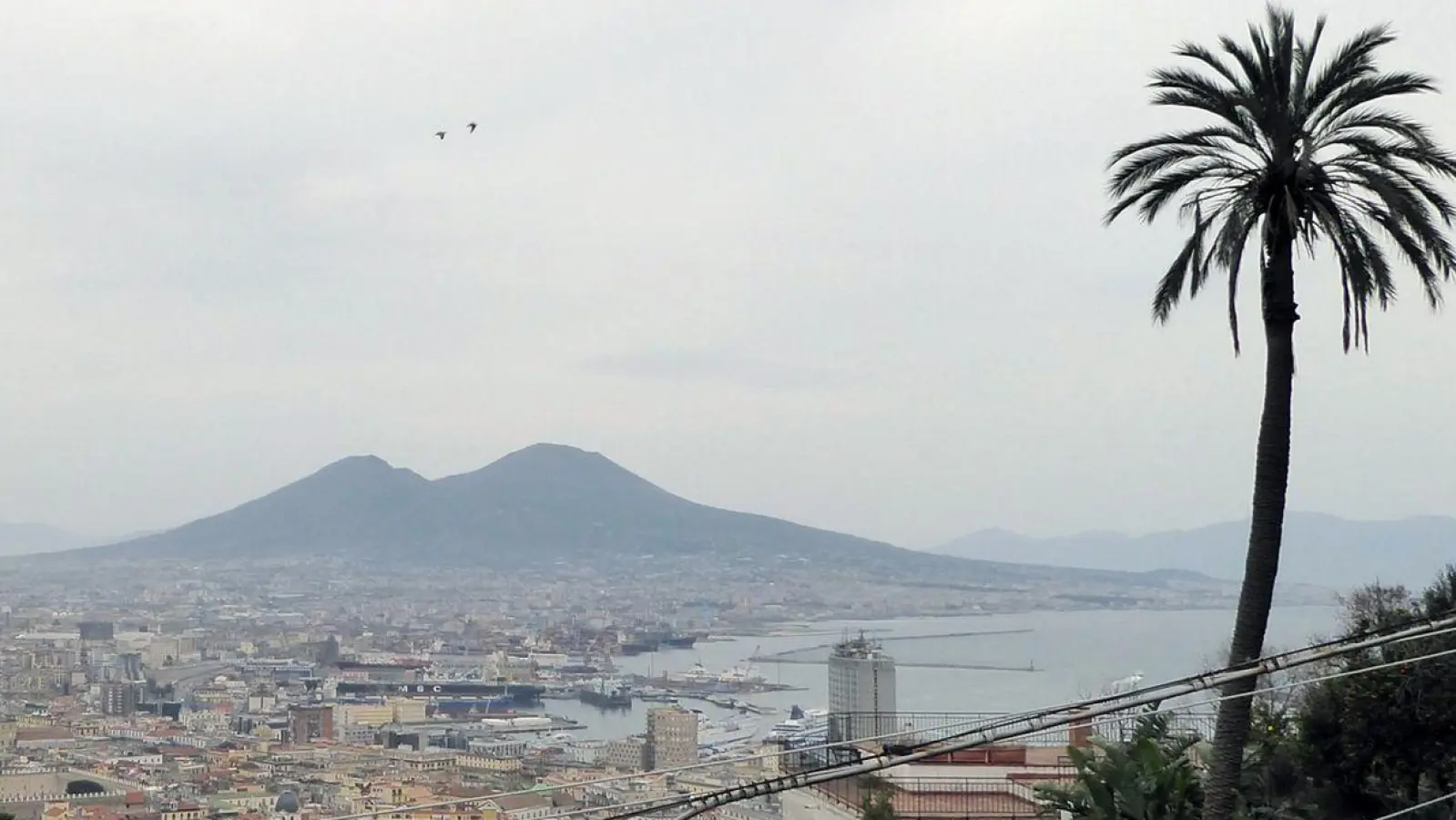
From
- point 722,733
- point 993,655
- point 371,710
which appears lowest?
point 371,710

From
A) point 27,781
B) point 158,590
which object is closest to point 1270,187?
point 27,781

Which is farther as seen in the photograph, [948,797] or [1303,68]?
[948,797]

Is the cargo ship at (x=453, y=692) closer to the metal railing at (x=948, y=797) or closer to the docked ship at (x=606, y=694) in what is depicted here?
the docked ship at (x=606, y=694)

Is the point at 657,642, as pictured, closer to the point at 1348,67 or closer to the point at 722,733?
the point at 722,733

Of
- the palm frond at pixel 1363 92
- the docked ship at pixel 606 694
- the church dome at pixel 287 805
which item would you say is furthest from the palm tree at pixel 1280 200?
the docked ship at pixel 606 694

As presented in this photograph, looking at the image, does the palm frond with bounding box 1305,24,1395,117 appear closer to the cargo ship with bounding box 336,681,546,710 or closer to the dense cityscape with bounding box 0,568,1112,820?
the dense cityscape with bounding box 0,568,1112,820

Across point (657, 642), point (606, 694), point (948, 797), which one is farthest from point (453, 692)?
point (948, 797)

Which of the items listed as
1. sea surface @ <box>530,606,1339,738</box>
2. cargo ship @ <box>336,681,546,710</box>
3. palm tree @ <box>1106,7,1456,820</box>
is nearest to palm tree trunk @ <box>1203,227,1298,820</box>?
palm tree @ <box>1106,7,1456,820</box>
